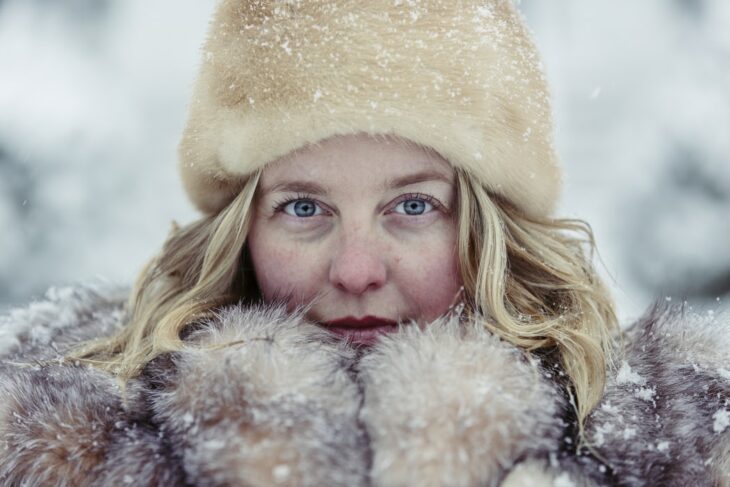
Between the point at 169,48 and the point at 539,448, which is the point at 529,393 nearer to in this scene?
the point at 539,448

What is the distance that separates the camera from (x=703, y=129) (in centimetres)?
653

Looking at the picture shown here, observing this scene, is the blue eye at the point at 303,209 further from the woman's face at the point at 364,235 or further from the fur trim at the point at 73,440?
the fur trim at the point at 73,440

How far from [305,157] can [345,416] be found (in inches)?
29.2

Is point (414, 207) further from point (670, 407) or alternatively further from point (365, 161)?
point (670, 407)

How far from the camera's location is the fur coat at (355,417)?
4.01 feet

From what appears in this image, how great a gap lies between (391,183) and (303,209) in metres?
0.27

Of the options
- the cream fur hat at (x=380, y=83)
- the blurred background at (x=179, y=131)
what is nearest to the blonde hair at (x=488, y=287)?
the cream fur hat at (x=380, y=83)

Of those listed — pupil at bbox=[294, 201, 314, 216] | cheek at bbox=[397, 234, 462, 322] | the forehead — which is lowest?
cheek at bbox=[397, 234, 462, 322]

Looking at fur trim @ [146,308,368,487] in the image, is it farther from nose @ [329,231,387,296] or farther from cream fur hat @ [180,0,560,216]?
cream fur hat @ [180,0,560,216]

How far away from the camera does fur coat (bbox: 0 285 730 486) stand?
122cm

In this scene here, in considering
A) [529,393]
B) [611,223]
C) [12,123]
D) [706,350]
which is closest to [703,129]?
[611,223]

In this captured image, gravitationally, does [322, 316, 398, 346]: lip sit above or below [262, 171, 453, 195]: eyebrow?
below

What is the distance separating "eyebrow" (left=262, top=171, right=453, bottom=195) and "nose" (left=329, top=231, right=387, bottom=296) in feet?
0.48

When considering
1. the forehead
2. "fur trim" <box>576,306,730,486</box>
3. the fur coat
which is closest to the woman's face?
the forehead
